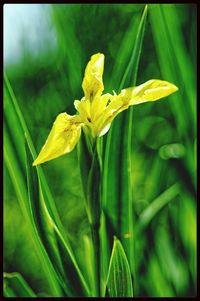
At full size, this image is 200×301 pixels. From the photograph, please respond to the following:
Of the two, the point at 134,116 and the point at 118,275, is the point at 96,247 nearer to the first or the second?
the point at 118,275

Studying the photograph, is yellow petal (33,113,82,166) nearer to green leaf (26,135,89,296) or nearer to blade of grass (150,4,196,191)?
green leaf (26,135,89,296)

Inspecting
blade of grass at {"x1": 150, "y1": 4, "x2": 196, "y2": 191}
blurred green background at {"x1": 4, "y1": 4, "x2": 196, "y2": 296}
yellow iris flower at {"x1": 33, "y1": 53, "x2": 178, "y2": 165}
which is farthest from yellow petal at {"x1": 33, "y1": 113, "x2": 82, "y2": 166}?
blade of grass at {"x1": 150, "y1": 4, "x2": 196, "y2": 191}

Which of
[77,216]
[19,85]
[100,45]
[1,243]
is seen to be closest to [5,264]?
[1,243]

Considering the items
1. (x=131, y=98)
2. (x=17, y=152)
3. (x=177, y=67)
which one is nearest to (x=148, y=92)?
(x=131, y=98)

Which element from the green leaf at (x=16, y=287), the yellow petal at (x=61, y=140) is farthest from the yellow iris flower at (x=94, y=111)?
the green leaf at (x=16, y=287)

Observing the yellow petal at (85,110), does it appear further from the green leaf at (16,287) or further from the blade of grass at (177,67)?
the green leaf at (16,287)

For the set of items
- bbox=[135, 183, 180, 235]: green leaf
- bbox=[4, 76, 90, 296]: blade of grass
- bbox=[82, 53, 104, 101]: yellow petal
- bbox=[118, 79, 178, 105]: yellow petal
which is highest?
bbox=[82, 53, 104, 101]: yellow petal

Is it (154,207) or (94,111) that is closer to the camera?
(94,111)
